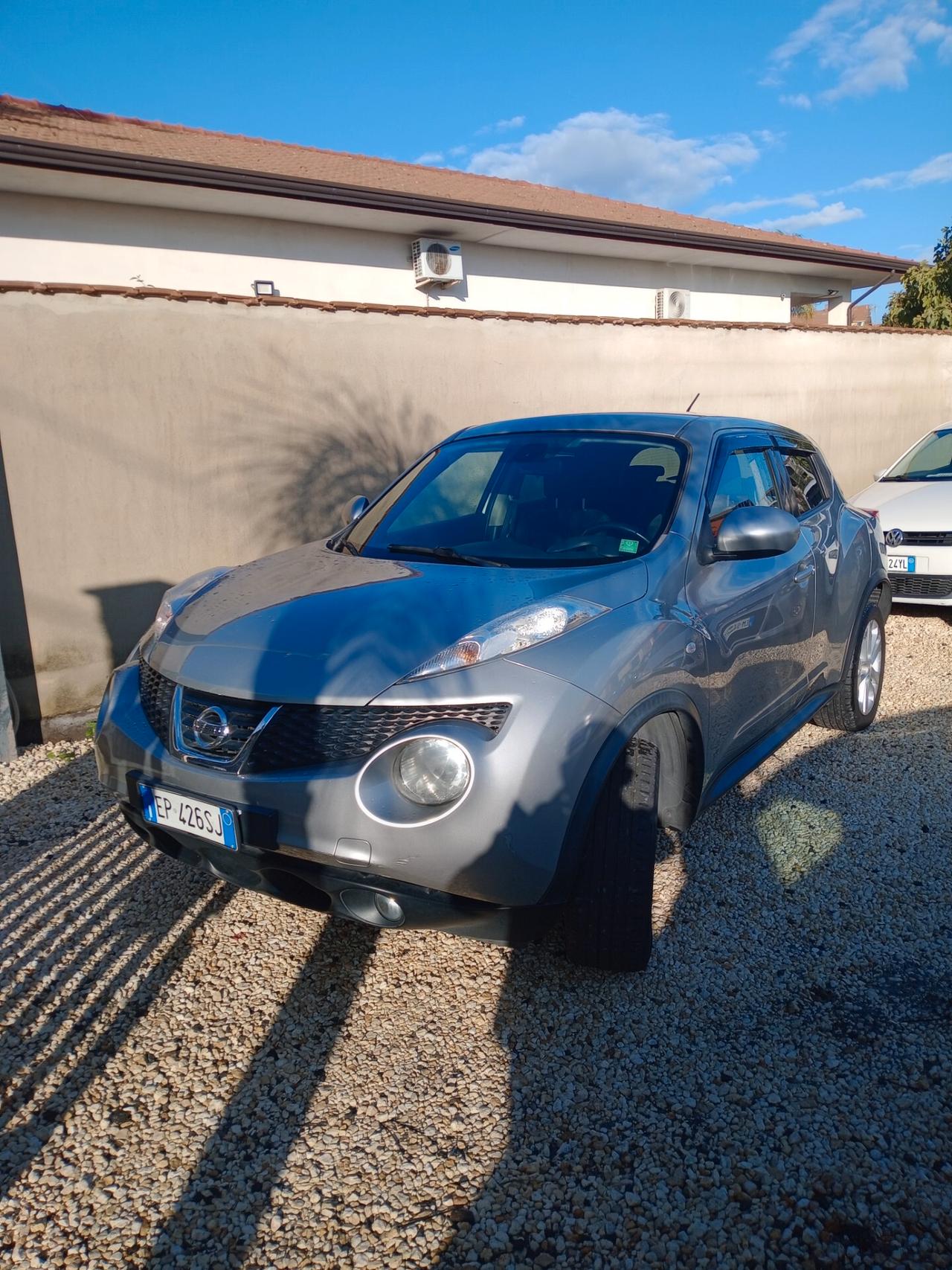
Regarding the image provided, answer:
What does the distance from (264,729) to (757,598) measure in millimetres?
1995

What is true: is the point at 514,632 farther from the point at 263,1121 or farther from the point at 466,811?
the point at 263,1121

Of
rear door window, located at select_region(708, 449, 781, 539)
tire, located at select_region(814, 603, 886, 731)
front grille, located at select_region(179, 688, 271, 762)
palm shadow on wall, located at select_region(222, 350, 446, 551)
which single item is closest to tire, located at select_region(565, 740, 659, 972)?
front grille, located at select_region(179, 688, 271, 762)

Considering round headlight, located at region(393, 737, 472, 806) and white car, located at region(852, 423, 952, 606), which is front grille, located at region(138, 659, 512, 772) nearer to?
round headlight, located at region(393, 737, 472, 806)

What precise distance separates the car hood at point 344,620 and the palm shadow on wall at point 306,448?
118 inches

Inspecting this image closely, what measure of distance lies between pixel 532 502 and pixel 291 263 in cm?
784

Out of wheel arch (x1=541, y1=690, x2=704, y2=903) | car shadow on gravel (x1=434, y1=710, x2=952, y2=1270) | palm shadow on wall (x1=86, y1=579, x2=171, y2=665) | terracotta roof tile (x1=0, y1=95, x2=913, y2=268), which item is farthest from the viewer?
terracotta roof tile (x1=0, y1=95, x2=913, y2=268)

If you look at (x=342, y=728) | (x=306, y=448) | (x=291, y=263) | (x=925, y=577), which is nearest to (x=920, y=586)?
(x=925, y=577)

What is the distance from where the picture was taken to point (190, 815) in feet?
8.54

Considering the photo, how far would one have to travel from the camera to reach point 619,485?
11.5ft

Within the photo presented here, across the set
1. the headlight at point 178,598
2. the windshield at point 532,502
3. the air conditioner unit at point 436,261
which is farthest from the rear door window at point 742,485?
the air conditioner unit at point 436,261

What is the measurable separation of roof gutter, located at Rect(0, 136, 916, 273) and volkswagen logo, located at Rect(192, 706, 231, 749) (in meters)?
6.94

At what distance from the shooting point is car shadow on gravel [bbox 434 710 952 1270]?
76.8 inches

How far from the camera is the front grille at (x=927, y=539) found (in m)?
6.73

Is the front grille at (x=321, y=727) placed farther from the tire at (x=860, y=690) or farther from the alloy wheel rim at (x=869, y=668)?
the alloy wheel rim at (x=869, y=668)
